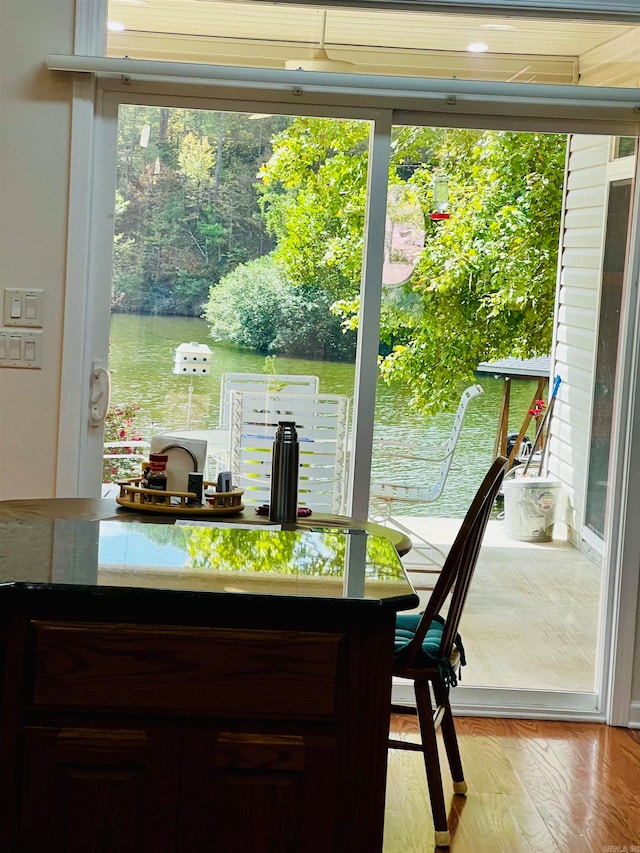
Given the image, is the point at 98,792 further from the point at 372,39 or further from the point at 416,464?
the point at 372,39

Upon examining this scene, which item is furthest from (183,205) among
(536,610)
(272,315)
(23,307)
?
(536,610)

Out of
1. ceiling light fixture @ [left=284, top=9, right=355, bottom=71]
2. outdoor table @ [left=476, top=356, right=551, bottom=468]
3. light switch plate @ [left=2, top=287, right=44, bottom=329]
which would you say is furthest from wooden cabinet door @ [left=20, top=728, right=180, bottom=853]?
ceiling light fixture @ [left=284, top=9, right=355, bottom=71]

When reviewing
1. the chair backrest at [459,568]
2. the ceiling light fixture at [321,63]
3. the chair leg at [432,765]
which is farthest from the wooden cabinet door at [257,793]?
the ceiling light fixture at [321,63]

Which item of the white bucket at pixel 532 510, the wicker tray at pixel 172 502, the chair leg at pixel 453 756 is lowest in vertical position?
the chair leg at pixel 453 756

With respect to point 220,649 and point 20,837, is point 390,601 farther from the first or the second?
point 20,837

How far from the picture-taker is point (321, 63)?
3566 mm

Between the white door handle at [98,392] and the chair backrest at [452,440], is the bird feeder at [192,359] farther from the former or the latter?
the chair backrest at [452,440]

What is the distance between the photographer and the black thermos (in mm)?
2635

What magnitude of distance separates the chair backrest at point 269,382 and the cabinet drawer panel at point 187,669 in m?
2.06

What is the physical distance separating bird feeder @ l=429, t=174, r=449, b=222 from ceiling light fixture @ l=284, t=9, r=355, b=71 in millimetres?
495

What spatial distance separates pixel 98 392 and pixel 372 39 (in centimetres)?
157

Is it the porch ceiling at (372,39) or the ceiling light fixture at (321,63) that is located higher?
the porch ceiling at (372,39)

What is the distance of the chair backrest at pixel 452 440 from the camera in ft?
12.3

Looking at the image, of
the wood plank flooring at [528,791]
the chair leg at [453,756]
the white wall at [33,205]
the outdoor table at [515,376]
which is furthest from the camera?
the outdoor table at [515,376]
